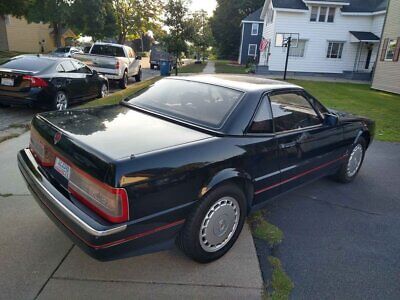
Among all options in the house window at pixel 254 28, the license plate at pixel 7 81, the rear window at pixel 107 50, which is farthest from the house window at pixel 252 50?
the license plate at pixel 7 81

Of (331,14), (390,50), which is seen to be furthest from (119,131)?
(331,14)

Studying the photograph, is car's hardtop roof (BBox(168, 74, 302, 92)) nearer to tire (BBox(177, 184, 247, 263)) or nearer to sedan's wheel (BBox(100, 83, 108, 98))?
tire (BBox(177, 184, 247, 263))

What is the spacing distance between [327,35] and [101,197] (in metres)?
25.6

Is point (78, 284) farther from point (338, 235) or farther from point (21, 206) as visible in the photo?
A: point (338, 235)

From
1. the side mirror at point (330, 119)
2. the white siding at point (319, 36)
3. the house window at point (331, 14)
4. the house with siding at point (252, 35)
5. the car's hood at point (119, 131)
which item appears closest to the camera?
the car's hood at point (119, 131)

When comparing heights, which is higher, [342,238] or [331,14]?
[331,14]

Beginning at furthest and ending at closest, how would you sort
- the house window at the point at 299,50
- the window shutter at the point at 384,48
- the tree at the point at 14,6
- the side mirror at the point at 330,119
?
the house window at the point at 299,50 < the tree at the point at 14,6 < the window shutter at the point at 384,48 < the side mirror at the point at 330,119

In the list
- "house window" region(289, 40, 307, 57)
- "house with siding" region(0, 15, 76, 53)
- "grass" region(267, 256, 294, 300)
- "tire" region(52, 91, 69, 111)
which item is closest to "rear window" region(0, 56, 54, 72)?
"tire" region(52, 91, 69, 111)

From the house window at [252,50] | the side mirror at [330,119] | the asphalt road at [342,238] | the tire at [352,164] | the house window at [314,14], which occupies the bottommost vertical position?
the asphalt road at [342,238]

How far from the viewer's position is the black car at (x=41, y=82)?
6.91 meters

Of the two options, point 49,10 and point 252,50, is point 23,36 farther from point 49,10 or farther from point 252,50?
point 252,50

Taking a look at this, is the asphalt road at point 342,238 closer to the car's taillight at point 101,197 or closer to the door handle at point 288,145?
the door handle at point 288,145

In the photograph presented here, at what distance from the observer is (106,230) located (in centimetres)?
204

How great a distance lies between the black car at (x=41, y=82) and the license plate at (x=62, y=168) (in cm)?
517
